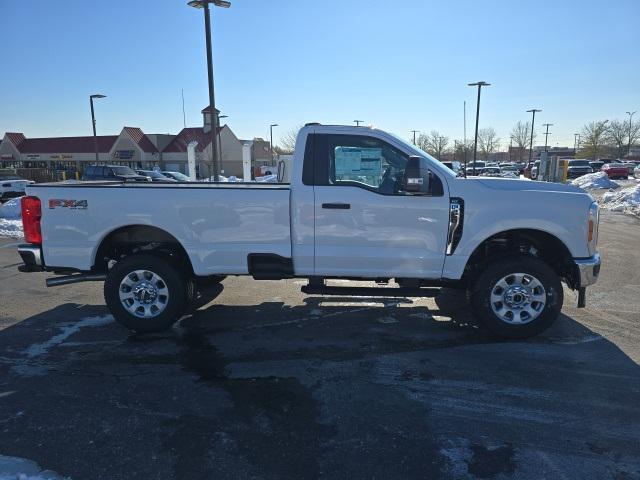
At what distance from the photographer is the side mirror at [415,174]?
435cm

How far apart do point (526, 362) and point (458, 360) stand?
618mm

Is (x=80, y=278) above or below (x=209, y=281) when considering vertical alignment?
above

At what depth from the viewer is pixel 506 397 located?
370 centimetres

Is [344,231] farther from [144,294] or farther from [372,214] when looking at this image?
[144,294]

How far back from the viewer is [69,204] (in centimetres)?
498

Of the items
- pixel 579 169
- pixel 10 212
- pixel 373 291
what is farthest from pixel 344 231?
pixel 579 169

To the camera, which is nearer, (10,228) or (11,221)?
(10,228)

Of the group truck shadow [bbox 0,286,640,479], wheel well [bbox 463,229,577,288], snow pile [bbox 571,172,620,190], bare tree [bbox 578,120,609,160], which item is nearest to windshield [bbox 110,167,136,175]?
truck shadow [bbox 0,286,640,479]

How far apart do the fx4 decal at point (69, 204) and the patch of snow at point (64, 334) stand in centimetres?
138

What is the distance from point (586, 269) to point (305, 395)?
3125 mm

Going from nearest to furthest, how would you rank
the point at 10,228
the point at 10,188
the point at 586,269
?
the point at 586,269
the point at 10,228
the point at 10,188

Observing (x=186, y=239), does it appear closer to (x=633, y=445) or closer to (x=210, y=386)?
(x=210, y=386)

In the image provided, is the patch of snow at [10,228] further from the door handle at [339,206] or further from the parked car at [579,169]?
the parked car at [579,169]

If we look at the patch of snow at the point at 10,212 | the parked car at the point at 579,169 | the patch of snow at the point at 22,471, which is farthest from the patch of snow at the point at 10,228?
the parked car at the point at 579,169
